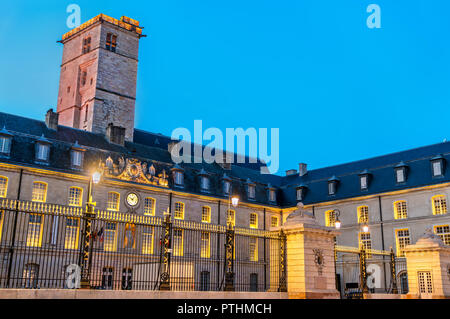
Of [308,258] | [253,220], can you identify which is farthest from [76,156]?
[308,258]

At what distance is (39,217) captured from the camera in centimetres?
3356

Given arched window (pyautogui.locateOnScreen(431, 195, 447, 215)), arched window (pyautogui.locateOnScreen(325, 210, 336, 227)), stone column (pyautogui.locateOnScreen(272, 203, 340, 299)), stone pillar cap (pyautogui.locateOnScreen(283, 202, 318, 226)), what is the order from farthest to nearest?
arched window (pyautogui.locateOnScreen(325, 210, 336, 227)), arched window (pyautogui.locateOnScreen(431, 195, 447, 215)), stone pillar cap (pyautogui.locateOnScreen(283, 202, 318, 226)), stone column (pyautogui.locateOnScreen(272, 203, 340, 299))

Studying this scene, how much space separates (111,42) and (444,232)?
38.0m

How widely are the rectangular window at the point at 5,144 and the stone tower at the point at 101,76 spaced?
14768 mm

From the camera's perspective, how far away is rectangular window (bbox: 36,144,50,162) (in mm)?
35156

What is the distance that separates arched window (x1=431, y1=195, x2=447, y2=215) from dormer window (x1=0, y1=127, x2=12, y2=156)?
33.1 m

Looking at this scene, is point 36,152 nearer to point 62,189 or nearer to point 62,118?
point 62,189

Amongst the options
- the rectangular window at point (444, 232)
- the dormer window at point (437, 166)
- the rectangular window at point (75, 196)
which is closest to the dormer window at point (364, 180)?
the dormer window at point (437, 166)

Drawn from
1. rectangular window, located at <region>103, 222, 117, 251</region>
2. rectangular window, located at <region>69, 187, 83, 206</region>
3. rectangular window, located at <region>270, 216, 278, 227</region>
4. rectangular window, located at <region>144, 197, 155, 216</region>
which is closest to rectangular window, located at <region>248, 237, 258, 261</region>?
rectangular window, located at <region>270, 216, 278, 227</region>

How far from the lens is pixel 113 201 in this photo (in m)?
37.8

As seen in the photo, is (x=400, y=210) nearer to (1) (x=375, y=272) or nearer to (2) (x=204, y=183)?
(1) (x=375, y=272)

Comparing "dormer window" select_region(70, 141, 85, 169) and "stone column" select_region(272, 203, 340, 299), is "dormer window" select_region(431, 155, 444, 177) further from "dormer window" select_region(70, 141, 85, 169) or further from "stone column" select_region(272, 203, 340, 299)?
"dormer window" select_region(70, 141, 85, 169)

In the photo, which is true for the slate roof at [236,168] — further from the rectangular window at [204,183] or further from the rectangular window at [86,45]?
the rectangular window at [86,45]
